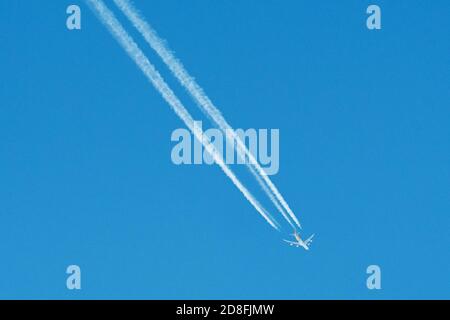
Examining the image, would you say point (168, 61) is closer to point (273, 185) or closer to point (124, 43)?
point (124, 43)

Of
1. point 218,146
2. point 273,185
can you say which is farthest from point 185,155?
point 273,185

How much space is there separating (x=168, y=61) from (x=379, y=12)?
5.20m

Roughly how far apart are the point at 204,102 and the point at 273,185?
252 centimetres

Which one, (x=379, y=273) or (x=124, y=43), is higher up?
(x=124, y=43)

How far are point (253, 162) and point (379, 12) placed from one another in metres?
4.73

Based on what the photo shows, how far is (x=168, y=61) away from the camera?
21.9 m
